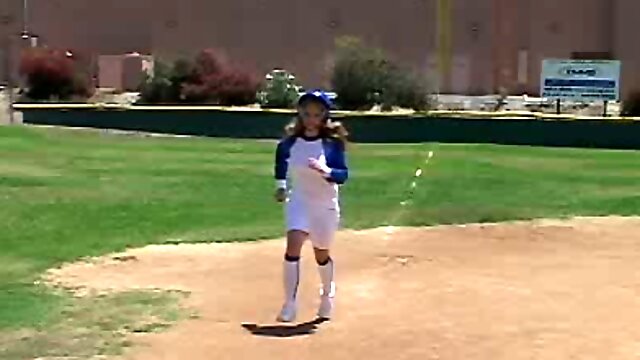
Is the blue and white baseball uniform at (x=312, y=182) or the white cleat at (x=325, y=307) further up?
the blue and white baseball uniform at (x=312, y=182)

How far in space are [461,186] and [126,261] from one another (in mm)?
10184

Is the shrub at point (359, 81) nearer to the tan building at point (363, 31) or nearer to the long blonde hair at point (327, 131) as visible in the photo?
the tan building at point (363, 31)

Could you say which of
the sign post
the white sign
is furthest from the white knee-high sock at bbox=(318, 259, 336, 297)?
the white sign

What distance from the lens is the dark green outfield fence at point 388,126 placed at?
34062mm

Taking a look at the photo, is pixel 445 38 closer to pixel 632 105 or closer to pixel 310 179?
pixel 632 105

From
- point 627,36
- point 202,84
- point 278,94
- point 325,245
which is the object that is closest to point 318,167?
point 325,245

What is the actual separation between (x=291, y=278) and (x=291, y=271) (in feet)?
0.19

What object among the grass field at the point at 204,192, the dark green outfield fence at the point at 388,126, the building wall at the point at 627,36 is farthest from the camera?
the building wall at the point at 627,36

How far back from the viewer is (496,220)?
58.9 feet

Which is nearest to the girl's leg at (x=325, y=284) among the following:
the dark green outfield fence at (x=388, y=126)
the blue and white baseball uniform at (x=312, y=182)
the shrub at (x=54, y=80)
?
the blue and white baseball uniform at (x=312, y=182)

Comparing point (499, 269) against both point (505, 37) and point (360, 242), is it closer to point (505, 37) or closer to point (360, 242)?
point (360, 242)

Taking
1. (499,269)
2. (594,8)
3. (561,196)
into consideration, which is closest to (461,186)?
(561,196)

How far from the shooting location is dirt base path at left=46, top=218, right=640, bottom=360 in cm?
910

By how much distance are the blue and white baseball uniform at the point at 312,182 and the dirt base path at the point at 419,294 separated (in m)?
0.74
